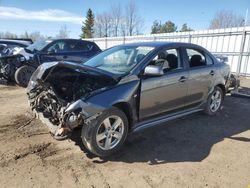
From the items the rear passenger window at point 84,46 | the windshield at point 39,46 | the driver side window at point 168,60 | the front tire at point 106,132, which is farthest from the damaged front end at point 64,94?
the rear passenger window at point 84,46

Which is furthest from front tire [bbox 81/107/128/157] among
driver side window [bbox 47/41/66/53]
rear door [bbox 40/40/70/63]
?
driver side window [bbox 47/41/66/53]

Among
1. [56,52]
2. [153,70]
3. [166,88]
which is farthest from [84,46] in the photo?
[153,70]

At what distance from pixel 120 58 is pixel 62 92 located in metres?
1.33

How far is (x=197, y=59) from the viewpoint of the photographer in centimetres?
574

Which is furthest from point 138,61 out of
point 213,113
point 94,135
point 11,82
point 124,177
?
point 11,82

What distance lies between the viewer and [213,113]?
636 centimetres

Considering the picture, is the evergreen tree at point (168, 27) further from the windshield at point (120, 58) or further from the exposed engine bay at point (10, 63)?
the windshield at point (120, 58)

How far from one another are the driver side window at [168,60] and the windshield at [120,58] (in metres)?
0.22

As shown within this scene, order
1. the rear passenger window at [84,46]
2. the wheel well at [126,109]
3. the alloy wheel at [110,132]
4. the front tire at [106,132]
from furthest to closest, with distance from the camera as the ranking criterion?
the rear passenger window at [84,46] → the wheel well at [126,109] → the alloy wheel at [110,132] → the front tire at [106,132]

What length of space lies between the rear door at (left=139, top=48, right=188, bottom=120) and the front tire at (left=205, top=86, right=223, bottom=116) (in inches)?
45.2

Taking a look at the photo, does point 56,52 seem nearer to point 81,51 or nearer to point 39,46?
point 39,46

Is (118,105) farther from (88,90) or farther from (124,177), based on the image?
(124,177)

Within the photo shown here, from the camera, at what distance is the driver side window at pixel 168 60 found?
4801 mm

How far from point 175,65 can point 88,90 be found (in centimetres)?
195
